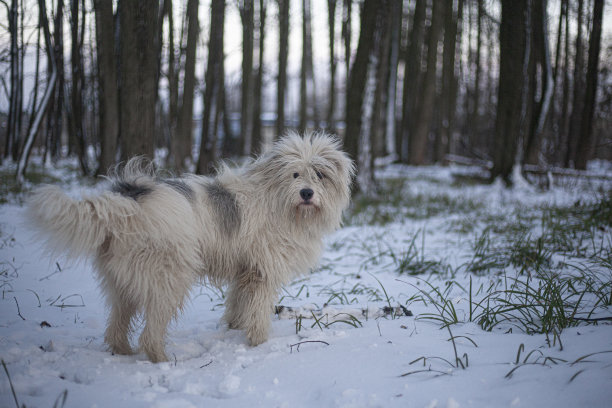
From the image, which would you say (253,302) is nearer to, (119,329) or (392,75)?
(119,329)

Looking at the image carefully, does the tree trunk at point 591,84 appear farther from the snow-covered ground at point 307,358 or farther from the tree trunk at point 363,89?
the snow-covered ground at point 307,358

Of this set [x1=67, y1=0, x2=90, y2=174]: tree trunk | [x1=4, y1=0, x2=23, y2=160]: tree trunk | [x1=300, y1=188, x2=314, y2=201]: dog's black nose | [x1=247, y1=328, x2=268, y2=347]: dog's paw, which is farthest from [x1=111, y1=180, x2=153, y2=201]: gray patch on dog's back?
[x1=67, y1=0, x2=90, y2=174]: tree trunk

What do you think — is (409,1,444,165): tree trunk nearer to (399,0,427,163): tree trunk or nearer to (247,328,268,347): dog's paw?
(399,0,427,163): tree trunk

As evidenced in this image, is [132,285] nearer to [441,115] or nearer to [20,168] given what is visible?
[20,168]

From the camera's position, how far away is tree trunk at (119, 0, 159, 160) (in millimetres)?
5625

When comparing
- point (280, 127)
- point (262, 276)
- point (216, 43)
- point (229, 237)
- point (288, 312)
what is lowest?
point (288, 312)

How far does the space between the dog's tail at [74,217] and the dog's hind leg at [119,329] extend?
1.99 feet

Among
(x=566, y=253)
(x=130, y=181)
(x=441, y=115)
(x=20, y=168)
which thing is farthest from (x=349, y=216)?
(x=441, y=115)

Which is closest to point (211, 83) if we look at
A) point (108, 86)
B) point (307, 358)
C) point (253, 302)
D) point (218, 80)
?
point (218, 80)

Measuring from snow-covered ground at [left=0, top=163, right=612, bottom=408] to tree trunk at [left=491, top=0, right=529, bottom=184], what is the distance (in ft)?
26.7

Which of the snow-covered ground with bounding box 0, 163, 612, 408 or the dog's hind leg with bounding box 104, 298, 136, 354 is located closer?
the snow-covered ground with bounding box 0, 163, 612, 408

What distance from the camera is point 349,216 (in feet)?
25.4

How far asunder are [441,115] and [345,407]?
2033 cm

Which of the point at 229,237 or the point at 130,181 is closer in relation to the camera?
A: the point at 130,181
